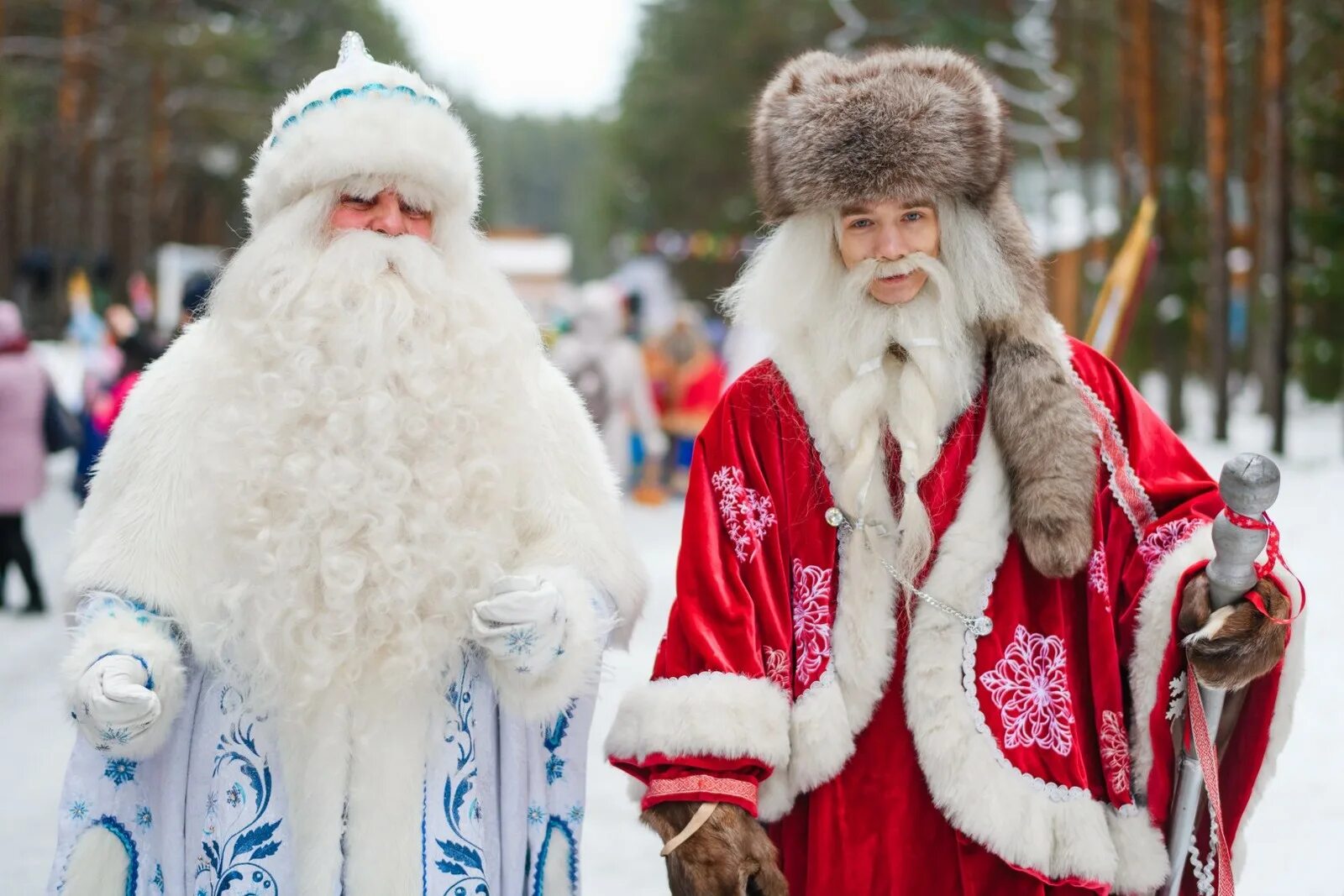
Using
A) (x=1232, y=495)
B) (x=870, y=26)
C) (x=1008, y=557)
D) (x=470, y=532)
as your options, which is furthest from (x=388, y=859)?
(x=870, y=26)

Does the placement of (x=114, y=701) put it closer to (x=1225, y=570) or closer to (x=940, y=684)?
(x=940, y=684)

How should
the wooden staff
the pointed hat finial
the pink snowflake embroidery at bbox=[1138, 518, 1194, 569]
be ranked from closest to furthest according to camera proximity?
the wooden staff
the pink snowflake embroidery at bbox=[1138, 518, 1194, 569]
the pointed hat finial

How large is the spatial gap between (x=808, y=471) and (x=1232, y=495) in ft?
2.70

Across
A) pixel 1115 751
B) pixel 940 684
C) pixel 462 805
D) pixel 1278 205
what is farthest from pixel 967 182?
pixel 1278 205

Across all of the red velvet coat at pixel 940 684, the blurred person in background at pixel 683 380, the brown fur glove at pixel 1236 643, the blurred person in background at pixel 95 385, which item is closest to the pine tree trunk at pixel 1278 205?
the blurred person in background at pixel 683 380

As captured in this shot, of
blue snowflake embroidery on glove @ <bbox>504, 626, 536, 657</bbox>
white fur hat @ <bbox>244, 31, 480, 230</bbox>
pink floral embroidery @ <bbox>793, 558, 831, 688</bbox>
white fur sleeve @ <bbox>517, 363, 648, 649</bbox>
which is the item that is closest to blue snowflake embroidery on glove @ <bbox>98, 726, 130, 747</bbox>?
blue snowflake embroidery on glove @ <bbox>504, 626, 536, 657</bbox>

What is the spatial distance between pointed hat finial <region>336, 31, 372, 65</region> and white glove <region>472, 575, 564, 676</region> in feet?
4.34

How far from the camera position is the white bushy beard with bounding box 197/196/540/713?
271cm

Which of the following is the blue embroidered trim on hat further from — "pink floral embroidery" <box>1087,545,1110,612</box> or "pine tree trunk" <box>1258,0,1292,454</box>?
"pine tree trunk" <box>1258,0,1292,454</box>

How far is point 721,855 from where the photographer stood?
2.49 metres

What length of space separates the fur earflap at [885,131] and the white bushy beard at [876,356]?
0.42 ft

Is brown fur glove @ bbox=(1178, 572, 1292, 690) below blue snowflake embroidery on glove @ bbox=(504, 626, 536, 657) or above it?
below

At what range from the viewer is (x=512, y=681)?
2.75 meters

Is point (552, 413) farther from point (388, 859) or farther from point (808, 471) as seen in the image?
point (388, 859)
